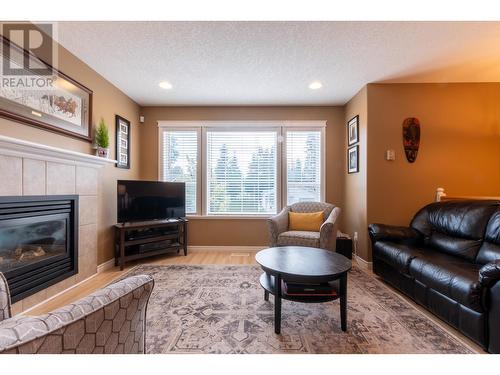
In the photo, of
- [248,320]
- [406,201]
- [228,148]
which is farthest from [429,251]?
[228,148]

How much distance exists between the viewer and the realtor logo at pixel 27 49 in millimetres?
1695

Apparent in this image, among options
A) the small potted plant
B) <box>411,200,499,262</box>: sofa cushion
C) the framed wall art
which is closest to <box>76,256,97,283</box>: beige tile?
the small potted plant

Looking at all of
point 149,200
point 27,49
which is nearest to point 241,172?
point 149,200

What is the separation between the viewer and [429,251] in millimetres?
2236

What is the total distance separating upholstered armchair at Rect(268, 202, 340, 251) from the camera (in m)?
2.74

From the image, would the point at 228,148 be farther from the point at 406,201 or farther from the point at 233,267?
the point at 406,201

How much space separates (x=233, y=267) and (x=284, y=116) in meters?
2.68

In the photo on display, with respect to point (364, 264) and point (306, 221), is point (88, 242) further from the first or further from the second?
point (364, 264)

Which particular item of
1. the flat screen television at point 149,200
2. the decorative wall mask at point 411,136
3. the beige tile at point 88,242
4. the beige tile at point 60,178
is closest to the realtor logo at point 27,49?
the beige tile at point 60,178

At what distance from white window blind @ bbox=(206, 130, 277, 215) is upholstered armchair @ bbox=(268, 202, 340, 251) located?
669 millimetres

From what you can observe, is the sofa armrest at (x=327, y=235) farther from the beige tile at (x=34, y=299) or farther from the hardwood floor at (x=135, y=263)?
the beige tile at (x=34, y=299)

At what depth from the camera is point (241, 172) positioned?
386 cm

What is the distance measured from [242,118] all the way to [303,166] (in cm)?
140
